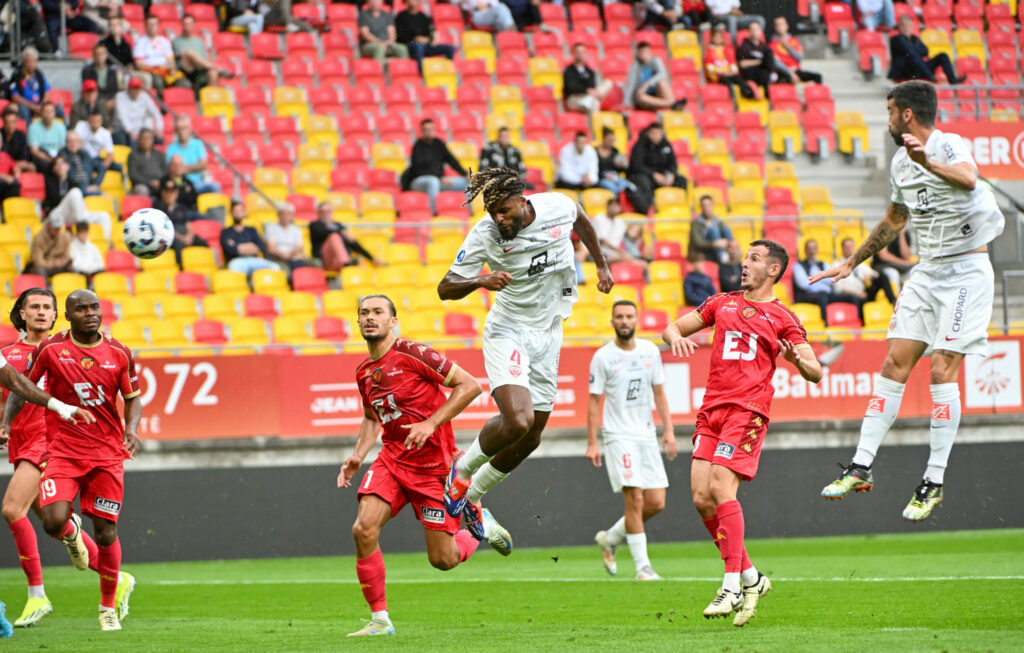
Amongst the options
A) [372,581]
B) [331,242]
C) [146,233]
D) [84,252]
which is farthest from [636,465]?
[84,252]

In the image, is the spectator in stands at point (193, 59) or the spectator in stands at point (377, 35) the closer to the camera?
the spectator in stands at point (193, 59)

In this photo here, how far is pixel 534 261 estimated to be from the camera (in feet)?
30.1

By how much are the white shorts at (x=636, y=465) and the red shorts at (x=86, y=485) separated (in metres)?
4.80

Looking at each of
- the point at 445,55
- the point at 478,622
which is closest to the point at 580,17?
the point at 445,55

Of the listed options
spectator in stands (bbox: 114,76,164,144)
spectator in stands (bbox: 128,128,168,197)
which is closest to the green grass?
spectator in stands (bbox: 128,128,168,197)

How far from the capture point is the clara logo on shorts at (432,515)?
30.3 feet

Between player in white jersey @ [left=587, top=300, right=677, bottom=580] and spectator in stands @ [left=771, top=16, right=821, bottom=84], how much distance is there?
10.6 m

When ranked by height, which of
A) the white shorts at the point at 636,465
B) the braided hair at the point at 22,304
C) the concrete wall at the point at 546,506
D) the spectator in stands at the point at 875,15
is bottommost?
the concrete wall at the point at 546,506

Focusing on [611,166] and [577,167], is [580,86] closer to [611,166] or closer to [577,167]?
[611,166]

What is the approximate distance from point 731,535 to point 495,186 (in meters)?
2.63

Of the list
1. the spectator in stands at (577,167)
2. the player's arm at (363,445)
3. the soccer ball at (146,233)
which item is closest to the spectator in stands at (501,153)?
the spectator in stands at (577,167)

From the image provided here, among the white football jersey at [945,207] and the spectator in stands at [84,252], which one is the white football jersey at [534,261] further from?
the spectator in stands at [84,252]

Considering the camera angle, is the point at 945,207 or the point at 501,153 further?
the point at 501,153

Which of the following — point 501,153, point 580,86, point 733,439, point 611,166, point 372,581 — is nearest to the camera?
point 733,439
